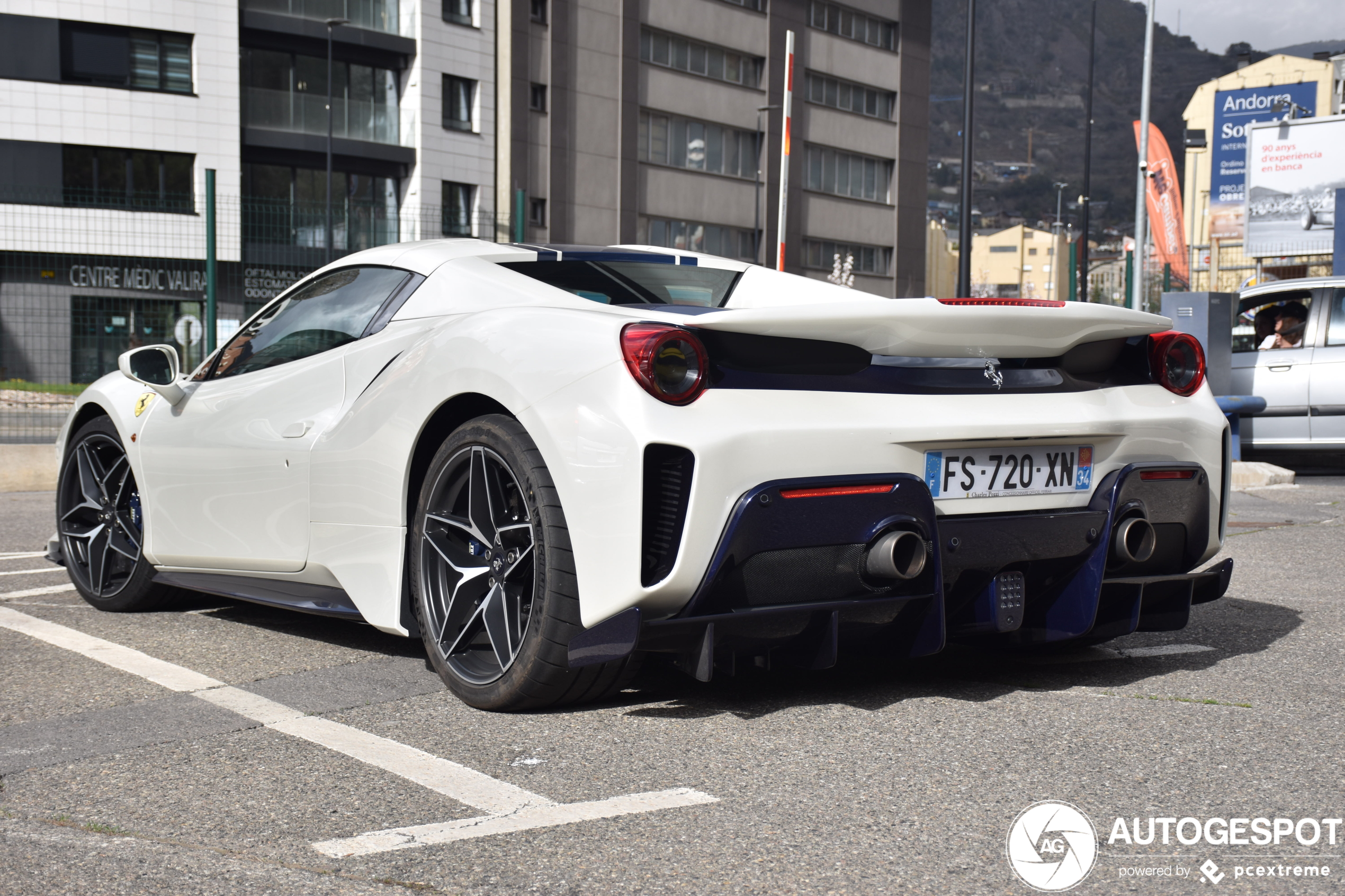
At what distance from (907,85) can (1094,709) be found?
57.8m

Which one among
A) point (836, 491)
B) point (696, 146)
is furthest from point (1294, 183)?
point (836, 491)

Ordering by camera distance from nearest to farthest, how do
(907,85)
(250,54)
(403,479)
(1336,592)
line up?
1. (403,479)
2. (1336,592)
3. (250,54)
4. (907,85)

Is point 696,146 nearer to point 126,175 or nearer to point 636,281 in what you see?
point 126,175

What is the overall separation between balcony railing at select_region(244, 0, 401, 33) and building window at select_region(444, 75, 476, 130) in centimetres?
220

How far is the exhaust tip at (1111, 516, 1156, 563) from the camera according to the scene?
3.68m

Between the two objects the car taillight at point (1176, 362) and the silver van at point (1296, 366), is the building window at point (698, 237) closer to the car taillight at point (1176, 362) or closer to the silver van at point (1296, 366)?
the silver van at point (1296, 366)

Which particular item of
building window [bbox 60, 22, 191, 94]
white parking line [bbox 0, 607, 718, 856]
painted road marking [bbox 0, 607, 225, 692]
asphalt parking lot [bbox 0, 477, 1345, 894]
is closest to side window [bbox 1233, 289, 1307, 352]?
asphalt parking lot [bbox 0, 477, 1345, 894]

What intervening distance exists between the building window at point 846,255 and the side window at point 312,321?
48.8 meters

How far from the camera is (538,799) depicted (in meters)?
2.81

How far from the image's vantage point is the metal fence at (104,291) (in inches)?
447

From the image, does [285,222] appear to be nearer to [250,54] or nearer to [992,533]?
[992,533]

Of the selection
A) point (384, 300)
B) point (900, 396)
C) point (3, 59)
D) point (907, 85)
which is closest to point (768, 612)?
point (900, 396)

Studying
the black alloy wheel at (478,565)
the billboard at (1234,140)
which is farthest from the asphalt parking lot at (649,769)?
the billboard at (1234,140)

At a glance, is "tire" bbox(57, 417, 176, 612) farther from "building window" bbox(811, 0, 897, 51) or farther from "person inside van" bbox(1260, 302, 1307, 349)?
"building window" bbox(811, 0, 897, 51)
